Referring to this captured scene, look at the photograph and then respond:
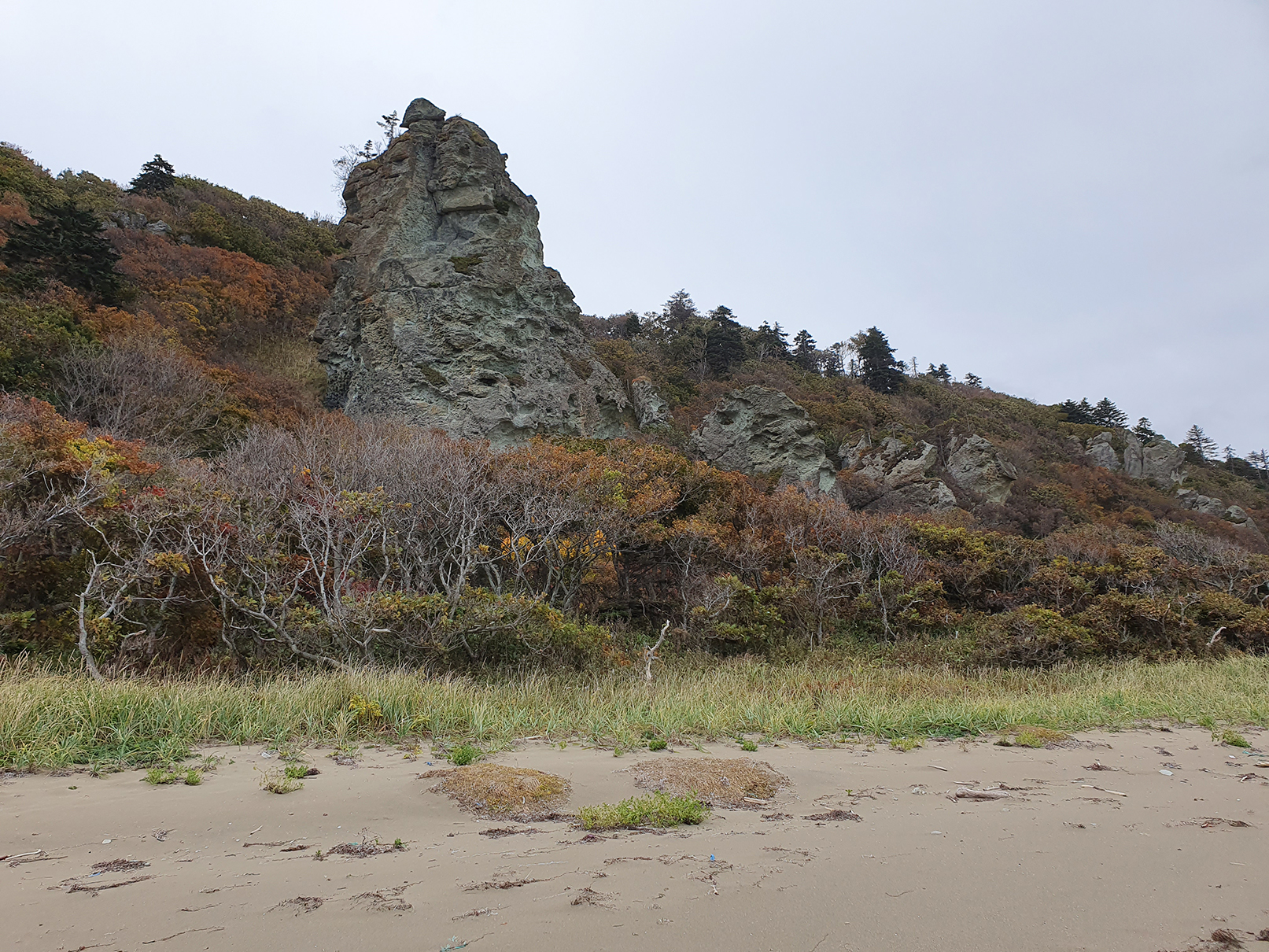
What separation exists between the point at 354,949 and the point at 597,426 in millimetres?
23771

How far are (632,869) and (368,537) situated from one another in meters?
9.19

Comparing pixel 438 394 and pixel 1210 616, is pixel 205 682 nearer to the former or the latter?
pixel 438 394

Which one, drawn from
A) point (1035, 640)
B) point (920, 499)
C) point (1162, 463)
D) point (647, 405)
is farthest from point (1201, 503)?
point (1035, 640)

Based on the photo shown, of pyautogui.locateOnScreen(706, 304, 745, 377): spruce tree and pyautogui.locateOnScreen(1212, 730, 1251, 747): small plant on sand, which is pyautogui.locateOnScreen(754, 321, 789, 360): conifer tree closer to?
pyautogui.locateOnScreen(706, 304, 745, 377): spruce tree

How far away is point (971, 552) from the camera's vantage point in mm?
17266

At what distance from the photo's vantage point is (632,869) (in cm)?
344

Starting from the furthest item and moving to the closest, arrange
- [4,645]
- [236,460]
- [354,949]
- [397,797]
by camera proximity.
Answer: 1. [236,460]
2. [4,645]
3. [397,797]
4. [354,949]

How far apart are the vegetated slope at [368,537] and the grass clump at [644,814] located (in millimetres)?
6126

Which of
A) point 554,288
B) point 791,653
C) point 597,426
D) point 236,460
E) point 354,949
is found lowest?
point 791,653

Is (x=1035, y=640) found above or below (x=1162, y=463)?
below

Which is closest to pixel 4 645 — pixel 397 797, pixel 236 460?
pixel 236 460

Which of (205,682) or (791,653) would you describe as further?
(791,653)

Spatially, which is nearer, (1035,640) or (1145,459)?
(1035,640)

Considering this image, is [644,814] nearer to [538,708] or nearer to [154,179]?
[538,708]
